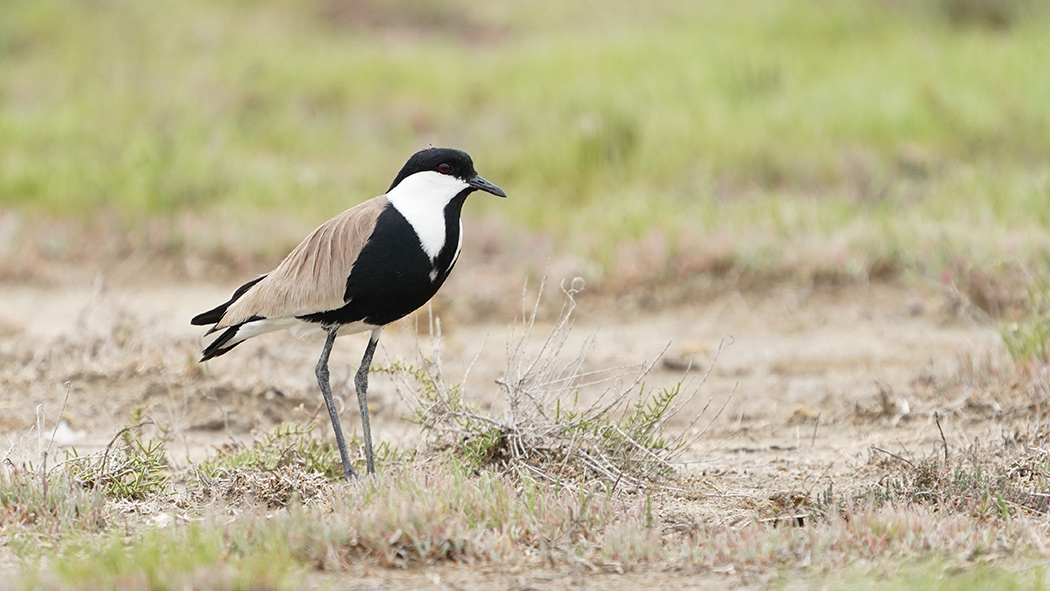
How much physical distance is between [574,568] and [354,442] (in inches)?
67.2

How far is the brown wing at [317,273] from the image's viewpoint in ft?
13.4

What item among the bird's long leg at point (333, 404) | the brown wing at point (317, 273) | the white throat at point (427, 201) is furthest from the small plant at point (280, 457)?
the white throat at point (427, 201)

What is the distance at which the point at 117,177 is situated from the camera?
9438mm

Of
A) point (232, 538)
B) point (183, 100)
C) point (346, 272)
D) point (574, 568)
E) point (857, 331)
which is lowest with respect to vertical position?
point (857, 331)

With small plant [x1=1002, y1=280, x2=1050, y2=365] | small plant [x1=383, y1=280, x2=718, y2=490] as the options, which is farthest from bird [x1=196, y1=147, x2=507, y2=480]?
small plant [x1=1002, y1=280, x2=1050, y2=365]

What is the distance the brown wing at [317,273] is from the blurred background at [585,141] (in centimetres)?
366

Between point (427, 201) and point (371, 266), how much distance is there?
0.34 meters

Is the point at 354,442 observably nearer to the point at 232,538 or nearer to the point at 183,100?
the point at 232,538

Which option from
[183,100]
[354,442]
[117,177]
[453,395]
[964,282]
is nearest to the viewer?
[453,395]

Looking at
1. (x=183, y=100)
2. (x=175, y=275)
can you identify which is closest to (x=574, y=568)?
(x=175, y=275)

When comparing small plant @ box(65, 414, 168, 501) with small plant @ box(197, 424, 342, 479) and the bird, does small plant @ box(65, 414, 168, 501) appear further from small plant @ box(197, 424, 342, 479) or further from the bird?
the bird

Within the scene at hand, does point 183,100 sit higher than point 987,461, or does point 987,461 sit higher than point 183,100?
point 183,100

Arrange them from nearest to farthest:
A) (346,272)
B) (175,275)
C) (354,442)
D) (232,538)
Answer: (232,538), (346,272), (354,442), (175,275)

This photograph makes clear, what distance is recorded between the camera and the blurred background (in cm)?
789
